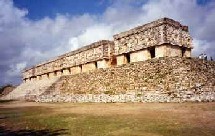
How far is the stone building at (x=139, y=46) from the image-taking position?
19.3 metres

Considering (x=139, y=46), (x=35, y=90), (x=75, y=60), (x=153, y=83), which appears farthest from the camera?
(x=75, y=60)

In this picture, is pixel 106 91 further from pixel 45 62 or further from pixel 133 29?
pixel 45 62

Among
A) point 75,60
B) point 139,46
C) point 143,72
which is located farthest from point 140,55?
point 75,60

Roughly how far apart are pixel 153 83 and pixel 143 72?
164 cm

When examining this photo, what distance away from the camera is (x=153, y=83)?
16.5m

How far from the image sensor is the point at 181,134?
267 inches

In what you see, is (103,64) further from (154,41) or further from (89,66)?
(154,41)

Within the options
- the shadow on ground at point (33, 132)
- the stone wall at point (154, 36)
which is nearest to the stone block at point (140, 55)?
the stone wall at point (154, 36)

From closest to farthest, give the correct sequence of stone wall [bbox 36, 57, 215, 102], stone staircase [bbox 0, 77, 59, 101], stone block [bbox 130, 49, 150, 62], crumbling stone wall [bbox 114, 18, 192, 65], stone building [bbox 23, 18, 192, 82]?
stone wall [bbox 36, 57, 215, 102] < crumbling stone wall [bbox 114, 18, 192, 65] < stone building [bbox 23, 18, 192, 82] < stone block [bbox 130, 49, 150, 62] < stone staircase [bbox 0, 77, 59, 101]

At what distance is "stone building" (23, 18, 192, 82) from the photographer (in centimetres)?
1933

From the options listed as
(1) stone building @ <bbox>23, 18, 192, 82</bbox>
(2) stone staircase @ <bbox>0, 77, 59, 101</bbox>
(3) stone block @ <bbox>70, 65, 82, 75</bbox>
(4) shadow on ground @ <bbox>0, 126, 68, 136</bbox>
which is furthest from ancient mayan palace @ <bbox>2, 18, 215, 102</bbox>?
(4) shadow on ground @ <bbox>0, 126, 68, 136</bbox>

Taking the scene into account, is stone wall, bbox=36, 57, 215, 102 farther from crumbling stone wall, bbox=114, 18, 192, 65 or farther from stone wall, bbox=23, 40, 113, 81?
stone wall, bbox=23, 40, 113, 81

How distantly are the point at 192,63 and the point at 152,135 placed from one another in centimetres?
1089

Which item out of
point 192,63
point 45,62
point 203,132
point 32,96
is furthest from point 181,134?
point 45,62
